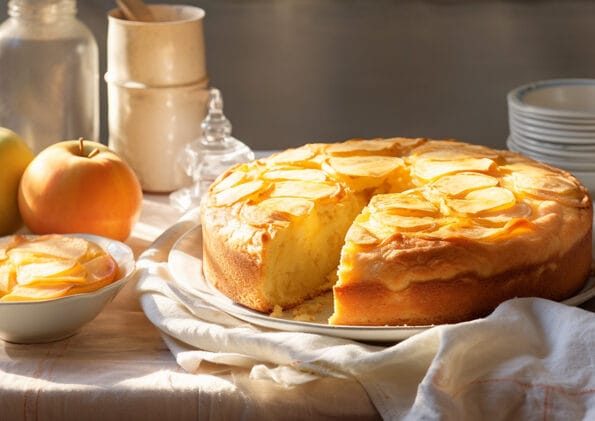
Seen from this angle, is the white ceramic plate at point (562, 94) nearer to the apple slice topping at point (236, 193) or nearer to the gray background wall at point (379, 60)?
the apple slice topping at point (236, 193)

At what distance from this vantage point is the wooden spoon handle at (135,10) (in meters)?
1.82

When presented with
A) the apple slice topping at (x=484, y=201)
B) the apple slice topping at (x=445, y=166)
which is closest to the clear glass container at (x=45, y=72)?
the apple slice topping at (x=445, y=166)

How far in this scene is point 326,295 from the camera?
148 cm

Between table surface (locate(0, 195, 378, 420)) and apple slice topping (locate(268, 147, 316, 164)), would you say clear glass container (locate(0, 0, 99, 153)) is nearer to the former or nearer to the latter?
apple slice topping (locate(268, 147, 316, 164))

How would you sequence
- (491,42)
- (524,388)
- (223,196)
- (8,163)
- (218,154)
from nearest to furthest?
(524,388)
(223,196)
(8,163)
(218,154)
(491,42)

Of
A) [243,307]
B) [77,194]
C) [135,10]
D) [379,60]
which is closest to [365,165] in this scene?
[243,307]

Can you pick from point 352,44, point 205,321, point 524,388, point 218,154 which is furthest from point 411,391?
point 352,44

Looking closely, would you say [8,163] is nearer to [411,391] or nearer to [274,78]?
[411,391]

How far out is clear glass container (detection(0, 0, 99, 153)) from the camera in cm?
181

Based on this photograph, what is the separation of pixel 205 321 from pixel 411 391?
1.03 ft

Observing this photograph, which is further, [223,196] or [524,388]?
[223,196]

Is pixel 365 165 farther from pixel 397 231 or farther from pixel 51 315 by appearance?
pixel 51 315

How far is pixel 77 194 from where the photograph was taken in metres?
1.54

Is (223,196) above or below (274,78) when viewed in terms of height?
above
